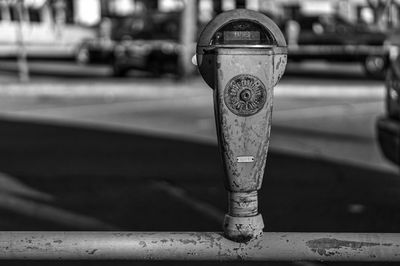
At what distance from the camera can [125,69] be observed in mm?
17172

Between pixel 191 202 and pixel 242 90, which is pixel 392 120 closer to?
pixel 191 202

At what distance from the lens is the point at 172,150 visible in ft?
25.2

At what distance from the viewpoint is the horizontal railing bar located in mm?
2848

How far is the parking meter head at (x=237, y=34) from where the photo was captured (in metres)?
2.83

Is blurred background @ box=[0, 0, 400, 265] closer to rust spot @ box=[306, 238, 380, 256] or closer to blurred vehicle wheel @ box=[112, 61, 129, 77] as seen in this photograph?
blurred vehicle wheel @ box=[112, 61, 129, 77]

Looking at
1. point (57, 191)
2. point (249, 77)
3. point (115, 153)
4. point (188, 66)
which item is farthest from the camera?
point (188, 66)

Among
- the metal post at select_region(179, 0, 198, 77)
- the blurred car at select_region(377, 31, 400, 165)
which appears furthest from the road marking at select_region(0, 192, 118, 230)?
the metal post at select_region(179, 0, 198, 77)

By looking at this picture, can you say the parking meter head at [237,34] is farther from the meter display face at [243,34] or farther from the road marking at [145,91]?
the road marking at [145,91]

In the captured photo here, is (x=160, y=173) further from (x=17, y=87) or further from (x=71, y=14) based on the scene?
(x=71, y=14)

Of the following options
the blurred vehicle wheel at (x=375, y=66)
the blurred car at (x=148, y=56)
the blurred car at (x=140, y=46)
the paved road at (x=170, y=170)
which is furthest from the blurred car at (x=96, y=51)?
the paved road at (x=170, y=170)

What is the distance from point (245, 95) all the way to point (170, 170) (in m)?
3.91

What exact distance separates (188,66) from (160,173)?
8681 millimetres

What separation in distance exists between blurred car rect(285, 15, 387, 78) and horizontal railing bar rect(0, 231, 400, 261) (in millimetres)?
14836

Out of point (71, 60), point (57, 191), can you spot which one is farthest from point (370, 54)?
point (57, 191)
